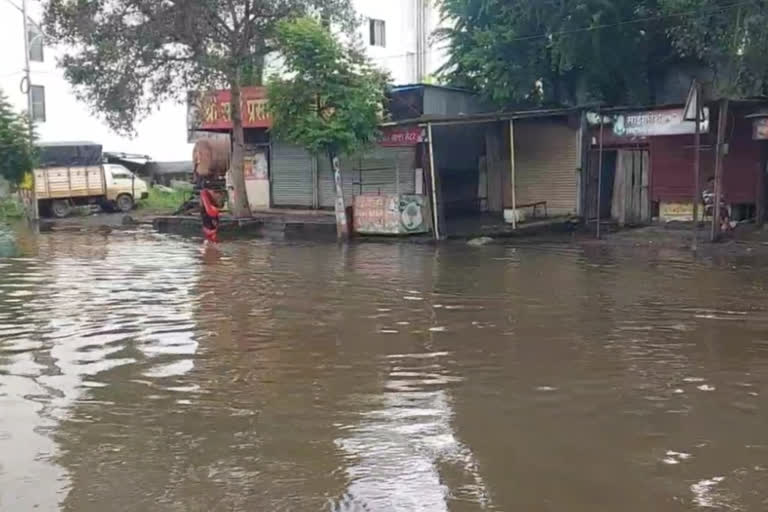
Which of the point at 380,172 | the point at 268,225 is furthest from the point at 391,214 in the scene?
the point at 268,225

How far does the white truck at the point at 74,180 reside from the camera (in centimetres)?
3394

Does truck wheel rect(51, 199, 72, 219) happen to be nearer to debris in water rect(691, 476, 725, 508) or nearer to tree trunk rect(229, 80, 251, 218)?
tree trunk rect(229, 80, 251, 218)

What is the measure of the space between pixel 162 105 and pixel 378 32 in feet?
38.1

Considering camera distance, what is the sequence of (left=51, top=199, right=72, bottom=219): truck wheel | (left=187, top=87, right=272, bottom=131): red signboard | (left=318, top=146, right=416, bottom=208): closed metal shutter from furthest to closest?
1. (left=51, top=199, right=72, bottom=219): truck wheel
2. (left=187, top=87, right=272, bottom=131): red signboard
3. (left=318, top=146, right=416, bottom=208): closed metal shutter

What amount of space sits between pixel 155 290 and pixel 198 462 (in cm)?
810

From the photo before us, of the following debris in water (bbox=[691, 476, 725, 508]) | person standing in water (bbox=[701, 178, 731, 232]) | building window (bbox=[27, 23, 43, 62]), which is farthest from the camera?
building window (bbox=[27, 23, 43, 62])

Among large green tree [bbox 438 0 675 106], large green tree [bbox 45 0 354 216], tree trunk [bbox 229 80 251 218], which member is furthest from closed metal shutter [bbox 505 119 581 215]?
tree trunk [bbox 229 80 251 218]

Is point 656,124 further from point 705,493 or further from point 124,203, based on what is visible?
point 124,203

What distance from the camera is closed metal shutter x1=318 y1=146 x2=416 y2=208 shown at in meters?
25.4

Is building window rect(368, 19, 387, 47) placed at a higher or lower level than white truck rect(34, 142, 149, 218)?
higher

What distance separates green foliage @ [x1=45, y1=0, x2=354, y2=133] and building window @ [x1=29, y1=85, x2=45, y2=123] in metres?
14.3

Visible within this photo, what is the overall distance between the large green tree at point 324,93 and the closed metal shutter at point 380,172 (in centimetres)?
331

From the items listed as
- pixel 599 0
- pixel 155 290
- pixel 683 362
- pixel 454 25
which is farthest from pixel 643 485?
pixel 454 25

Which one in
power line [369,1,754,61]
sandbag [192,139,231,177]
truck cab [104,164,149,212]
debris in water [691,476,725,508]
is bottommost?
debris in water [691,476,725,508]
